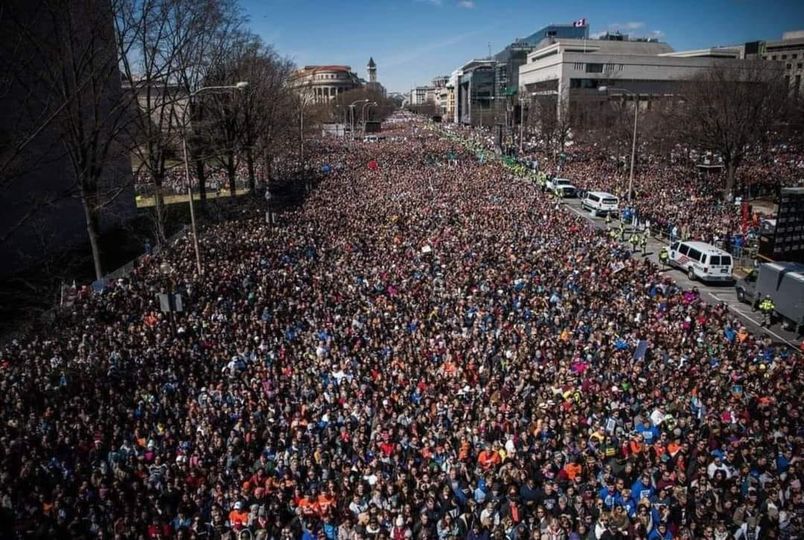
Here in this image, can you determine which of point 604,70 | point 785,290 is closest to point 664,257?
point 785,290

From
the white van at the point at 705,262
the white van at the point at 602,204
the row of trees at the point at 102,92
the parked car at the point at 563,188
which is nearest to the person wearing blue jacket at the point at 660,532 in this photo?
the row of trees at the point at 102,92

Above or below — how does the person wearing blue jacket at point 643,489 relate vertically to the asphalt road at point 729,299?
above

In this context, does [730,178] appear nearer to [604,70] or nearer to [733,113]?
[733,113]

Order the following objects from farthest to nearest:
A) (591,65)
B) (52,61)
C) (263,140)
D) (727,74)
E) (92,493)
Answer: (591,65), (727,74), (263,140), (52,61), (92,493)

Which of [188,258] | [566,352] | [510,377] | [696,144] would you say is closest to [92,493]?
[510,377]

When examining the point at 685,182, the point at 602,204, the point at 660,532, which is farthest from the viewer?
the point at 685,182

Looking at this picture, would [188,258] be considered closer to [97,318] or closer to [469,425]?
[97,318]

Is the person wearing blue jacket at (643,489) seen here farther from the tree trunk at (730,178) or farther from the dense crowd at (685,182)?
the tree trunk at (730,178)
